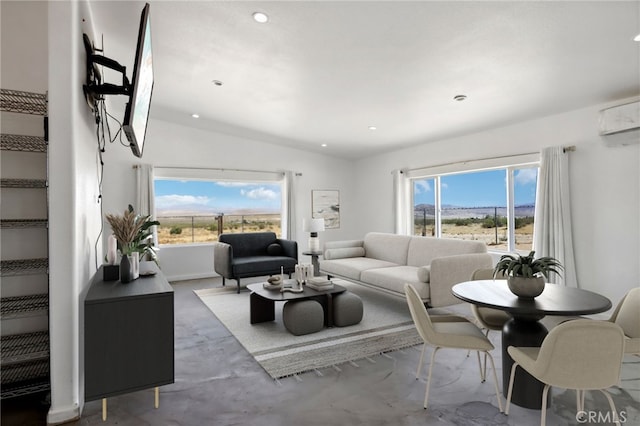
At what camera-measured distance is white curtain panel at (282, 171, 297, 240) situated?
7062mm

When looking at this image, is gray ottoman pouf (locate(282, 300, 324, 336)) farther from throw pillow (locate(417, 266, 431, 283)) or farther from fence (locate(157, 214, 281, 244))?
fence (locate(157, 214, 281, 244))

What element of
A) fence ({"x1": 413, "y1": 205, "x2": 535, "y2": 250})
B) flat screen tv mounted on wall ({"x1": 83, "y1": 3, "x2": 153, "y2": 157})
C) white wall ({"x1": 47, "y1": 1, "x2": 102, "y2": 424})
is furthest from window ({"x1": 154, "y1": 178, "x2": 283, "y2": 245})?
white wall ({"x1": 47, "y1": 1, "x2": 102, "y2": 424})

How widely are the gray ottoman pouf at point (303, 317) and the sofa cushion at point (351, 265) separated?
4.42 feet

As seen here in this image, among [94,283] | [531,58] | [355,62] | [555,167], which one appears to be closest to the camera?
[94,283]

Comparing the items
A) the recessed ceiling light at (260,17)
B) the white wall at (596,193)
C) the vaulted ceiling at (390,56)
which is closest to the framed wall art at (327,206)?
the vaulted ceiling at (390,56)

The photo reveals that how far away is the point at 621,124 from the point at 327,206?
5.16 m

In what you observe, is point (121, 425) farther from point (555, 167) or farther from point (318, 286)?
point (555, 167)

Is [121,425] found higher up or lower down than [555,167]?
lower down

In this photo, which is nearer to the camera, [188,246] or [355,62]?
[355,62]

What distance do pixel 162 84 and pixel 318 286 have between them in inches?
127

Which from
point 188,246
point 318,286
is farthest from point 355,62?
point 188,246

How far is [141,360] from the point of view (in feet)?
6.72

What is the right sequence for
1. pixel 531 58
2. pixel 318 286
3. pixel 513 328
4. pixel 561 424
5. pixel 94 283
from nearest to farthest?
pixel 561 424 < pixel 513 328 < pixel 94 283 < pixel 531 58 < pixel 318 286

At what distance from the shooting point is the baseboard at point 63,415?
6.44 ft
